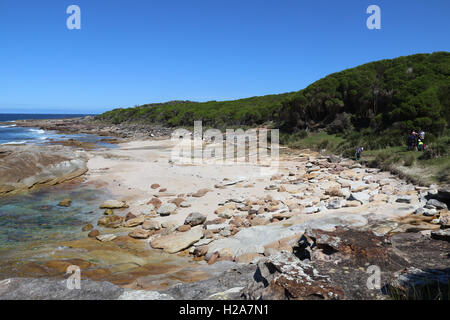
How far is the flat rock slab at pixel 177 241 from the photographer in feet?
24.3

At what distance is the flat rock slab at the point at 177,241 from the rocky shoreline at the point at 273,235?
38 millimetres

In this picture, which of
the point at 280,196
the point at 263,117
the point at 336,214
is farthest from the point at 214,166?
the point at 263,117

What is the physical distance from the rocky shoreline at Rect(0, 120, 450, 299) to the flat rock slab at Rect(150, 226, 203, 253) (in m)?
0.04

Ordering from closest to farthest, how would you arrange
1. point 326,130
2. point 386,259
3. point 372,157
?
point 386,259 < point 372,157 < point 326,130

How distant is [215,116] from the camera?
45.9 m

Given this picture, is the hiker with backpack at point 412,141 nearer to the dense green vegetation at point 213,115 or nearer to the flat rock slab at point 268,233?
the flat rock slab at point 268,233

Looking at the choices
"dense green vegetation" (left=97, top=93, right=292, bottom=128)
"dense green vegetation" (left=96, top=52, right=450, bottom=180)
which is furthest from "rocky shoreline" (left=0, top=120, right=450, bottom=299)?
"dense green vegetation" (left=97, top=93, right=292, bottom=128)

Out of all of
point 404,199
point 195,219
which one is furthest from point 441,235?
point 195,219

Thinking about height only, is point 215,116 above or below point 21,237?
above

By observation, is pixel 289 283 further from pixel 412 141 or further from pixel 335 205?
pixel 412 141

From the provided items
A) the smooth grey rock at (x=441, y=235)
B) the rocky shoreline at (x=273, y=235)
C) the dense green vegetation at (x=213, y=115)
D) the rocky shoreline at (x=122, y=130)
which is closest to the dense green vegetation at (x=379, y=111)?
the rocky shoreline at (x=273, y=235)

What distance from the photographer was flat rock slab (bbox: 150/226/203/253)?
24.3ft

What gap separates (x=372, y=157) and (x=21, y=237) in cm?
1605
